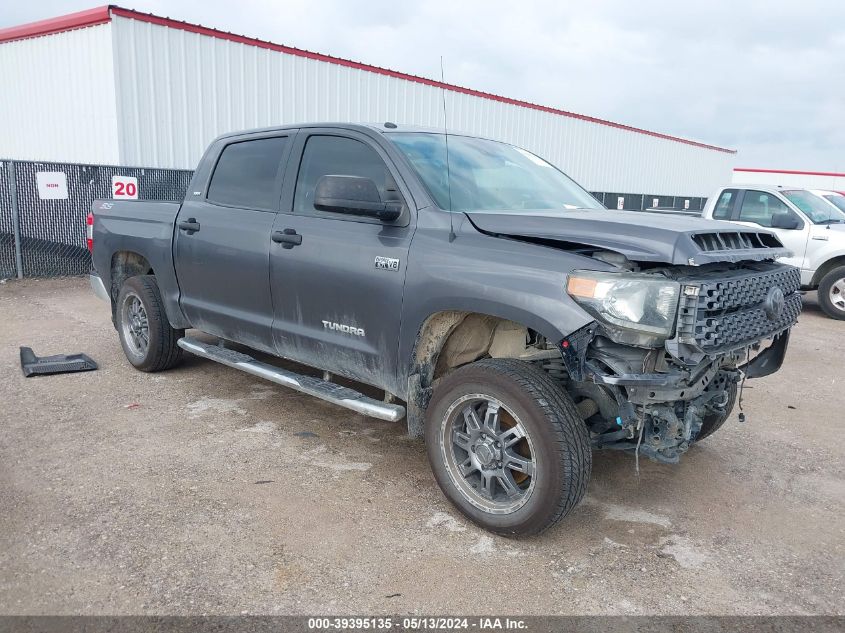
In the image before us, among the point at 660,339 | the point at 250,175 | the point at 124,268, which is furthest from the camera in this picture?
the point at 124,268

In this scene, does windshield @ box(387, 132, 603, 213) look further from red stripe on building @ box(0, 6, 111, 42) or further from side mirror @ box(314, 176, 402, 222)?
red stripe on building @ box(0, 6, 111, 42)

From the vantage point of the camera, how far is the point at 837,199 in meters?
10.7

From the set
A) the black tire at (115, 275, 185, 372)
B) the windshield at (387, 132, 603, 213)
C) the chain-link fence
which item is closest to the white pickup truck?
the windshield at (387, 132, 603, 213)

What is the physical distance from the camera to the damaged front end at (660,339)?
2.83 metres

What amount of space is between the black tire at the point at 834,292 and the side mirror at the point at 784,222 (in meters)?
0.82

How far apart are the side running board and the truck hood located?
43.7 inches

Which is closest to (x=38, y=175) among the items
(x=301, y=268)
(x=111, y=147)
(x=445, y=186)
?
(x=111, y=147)

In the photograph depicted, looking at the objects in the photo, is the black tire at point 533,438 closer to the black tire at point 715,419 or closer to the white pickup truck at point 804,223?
the black tire at point 715,419

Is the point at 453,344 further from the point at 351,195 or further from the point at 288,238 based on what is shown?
the point at 288,238

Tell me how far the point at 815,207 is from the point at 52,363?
10014mm

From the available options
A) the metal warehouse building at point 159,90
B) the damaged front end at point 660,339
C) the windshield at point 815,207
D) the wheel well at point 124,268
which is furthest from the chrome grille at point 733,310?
the metal warehouse building at point 159,90

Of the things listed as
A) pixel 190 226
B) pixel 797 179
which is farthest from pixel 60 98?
pixel 797 179

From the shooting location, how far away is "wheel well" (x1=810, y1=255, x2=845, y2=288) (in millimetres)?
9500

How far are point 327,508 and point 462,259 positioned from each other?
1452 millimetres
